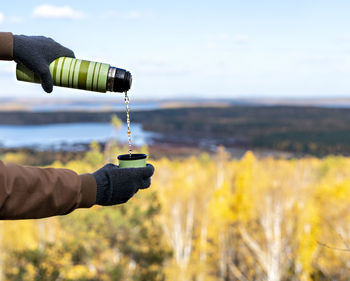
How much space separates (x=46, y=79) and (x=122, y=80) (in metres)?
0.32

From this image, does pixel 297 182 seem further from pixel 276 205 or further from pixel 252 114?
pixel 252 114

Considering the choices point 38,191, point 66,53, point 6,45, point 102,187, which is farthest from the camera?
point 66,53

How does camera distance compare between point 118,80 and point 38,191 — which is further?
point 118,80

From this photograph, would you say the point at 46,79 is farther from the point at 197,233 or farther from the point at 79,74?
the point at 197,233

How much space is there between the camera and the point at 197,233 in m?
34.0

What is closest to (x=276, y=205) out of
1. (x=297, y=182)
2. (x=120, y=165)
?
(x=297, y=182)

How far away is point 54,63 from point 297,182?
92.4 feet

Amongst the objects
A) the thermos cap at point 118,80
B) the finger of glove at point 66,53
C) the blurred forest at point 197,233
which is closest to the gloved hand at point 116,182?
the thermos cap at point 118,80

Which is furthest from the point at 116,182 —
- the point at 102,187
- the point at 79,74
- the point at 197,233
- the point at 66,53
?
the point at 197,233

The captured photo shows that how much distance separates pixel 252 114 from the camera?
6029 inches

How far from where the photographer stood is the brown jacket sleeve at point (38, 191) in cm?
147

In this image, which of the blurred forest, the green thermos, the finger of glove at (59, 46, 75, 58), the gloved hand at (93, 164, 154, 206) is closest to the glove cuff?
the gloved hand at (93, 164, 154, 206)

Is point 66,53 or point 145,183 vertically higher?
point 66,53

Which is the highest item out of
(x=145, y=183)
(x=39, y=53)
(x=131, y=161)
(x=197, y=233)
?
(x=39, y=53)
